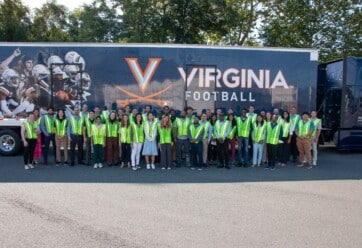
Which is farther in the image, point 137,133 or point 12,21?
point 12,21

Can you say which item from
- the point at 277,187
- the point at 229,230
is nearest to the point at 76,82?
the point at 277,187

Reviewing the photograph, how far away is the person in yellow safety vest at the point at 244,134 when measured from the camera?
1096cm

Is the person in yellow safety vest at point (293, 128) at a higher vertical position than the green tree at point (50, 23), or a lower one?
lower

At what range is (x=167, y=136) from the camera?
10547 mm

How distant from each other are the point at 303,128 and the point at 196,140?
3261 millimetres

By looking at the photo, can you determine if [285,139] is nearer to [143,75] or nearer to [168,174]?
[168,174]

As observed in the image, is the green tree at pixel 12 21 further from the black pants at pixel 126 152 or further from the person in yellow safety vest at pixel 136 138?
the person in yellow safety vest at pixel 136 138

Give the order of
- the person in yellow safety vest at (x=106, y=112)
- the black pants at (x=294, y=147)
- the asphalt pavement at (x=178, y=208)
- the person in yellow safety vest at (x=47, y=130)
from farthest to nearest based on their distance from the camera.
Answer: the black pants at (x=294, y=147)
the person in yellow safety vest at (x=106, y=112)
the person in yellow safety vest at (x=47, y=130)
the asphalt pavement at (x=178, y=208)

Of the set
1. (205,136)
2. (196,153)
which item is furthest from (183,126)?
(196,153)

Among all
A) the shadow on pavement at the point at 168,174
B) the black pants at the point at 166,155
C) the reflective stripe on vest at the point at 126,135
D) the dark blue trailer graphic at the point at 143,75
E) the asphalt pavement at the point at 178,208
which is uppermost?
the dark blue trailer graphic at the point at 143,75

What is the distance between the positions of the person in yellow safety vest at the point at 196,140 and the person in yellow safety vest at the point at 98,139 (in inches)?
96.7

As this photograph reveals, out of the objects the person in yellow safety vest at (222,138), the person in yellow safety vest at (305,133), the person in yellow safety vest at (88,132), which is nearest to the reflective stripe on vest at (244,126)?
the person in yellow safety vest at (222,138)

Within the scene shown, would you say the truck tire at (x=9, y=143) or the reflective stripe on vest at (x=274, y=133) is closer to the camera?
the reflective stripe on vest at (x=274, y=133)

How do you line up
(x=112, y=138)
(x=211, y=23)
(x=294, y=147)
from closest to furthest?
(x=112, y=138) → (x=294, y=147) → (x=211, y=23)
